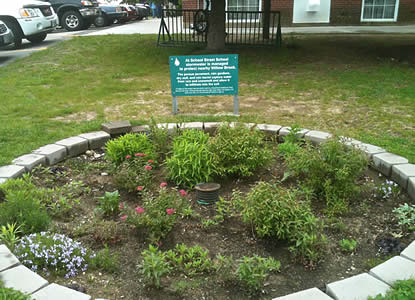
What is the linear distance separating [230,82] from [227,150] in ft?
6.23

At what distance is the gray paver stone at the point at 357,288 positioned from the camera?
232 cm

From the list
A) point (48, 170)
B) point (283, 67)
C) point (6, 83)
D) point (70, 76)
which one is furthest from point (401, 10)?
point (48, 170)

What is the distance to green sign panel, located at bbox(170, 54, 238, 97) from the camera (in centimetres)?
553

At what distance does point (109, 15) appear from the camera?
2106 centimetres

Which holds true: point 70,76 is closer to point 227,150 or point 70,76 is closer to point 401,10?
point 227,150

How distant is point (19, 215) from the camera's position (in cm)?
305

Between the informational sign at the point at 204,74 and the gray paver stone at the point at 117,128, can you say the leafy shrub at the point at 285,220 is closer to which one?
the gray paver stone at the point at 117,128

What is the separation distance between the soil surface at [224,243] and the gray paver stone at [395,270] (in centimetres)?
24

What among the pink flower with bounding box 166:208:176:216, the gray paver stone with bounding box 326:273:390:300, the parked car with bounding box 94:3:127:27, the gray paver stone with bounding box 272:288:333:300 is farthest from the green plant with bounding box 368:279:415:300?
the parked car with bounding box 94:3:127:27

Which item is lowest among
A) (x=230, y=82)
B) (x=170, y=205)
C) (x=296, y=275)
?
(x=296, y=275)

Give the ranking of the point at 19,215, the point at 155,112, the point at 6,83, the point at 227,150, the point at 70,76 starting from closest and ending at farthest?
the point at 19,215 → the point at 227,150 → the point at 155,112 → the point at 6,83 → the point at 70,76

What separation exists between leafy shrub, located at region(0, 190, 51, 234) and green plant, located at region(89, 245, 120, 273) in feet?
1.94

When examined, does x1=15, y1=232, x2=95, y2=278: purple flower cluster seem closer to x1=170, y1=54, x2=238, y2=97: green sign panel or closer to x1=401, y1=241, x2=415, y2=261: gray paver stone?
x1=401, y1=241, x2=415, y2=261: gray paver stone

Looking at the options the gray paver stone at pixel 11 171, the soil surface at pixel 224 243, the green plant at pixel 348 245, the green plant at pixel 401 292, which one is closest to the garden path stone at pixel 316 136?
the soil surface at pixel 224 243
